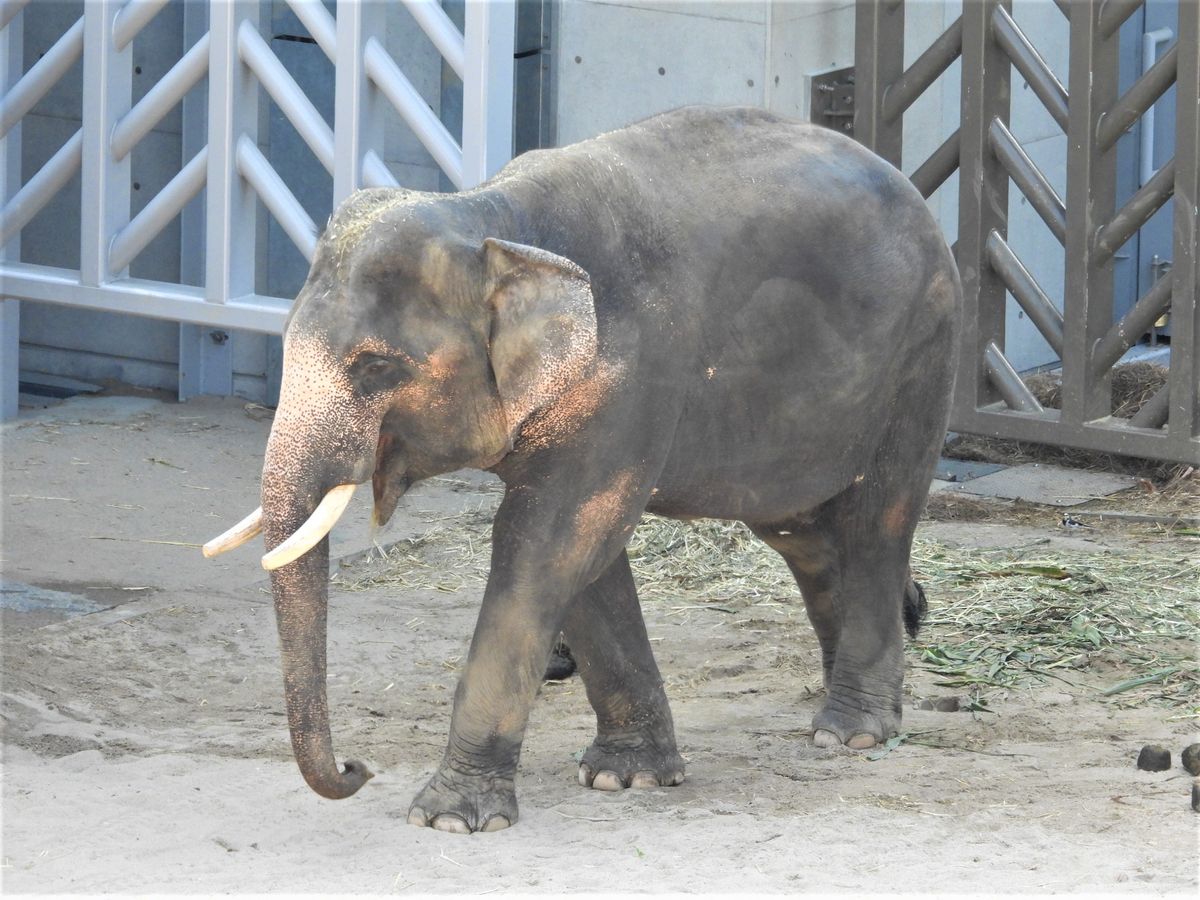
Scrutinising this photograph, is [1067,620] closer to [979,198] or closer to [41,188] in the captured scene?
[979,198]

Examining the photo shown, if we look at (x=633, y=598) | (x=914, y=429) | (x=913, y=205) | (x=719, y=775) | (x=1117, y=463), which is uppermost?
(x=913, y=205)

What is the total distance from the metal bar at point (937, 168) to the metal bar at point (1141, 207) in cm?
82

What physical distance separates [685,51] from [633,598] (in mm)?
4713

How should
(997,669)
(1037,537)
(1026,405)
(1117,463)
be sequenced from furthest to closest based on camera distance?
(1117,463) < (1026,405) < (1037,537) < (997,669)

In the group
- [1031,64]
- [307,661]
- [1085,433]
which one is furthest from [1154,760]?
[1031,64]

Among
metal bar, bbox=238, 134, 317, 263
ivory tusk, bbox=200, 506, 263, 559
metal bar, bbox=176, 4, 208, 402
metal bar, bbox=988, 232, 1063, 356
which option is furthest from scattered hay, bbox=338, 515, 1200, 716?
metal bar, bbox=176, 4, 208, 402

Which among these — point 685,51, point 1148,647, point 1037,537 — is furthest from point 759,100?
point 1148,647

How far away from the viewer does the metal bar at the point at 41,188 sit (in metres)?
7.73

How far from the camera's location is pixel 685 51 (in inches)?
322

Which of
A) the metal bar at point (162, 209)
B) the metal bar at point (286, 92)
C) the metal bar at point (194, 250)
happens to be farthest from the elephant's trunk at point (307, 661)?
the metal bar at point (194, 250)

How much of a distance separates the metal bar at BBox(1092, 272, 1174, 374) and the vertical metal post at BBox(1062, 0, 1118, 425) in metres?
0.09

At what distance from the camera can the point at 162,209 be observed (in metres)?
7.32

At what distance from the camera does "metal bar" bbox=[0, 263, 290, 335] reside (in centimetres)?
708

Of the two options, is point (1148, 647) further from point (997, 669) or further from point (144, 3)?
point (144, 3)
